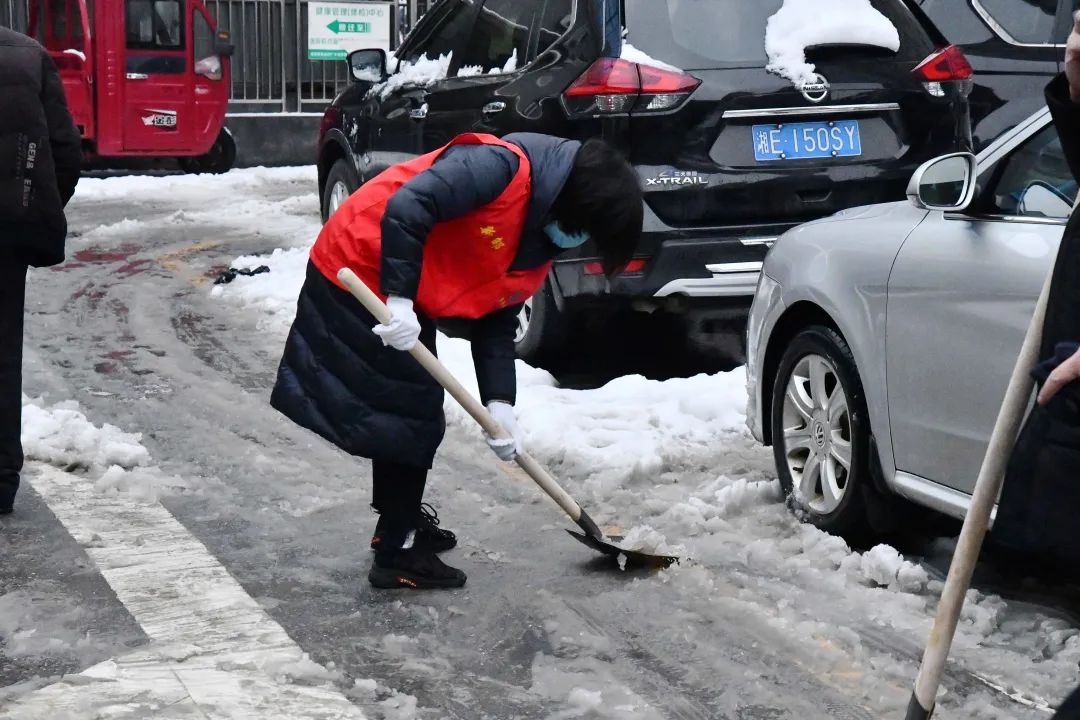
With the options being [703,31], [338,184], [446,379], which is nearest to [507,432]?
[446,379]

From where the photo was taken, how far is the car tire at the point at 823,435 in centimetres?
468

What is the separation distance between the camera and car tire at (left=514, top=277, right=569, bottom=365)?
21.9 ft

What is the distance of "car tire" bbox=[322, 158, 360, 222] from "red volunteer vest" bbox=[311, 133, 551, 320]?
4.71 meters

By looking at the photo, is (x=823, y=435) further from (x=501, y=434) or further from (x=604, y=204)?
(x=604, y=204)

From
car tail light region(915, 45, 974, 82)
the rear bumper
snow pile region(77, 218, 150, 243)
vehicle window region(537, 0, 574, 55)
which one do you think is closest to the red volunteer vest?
the rear bumper

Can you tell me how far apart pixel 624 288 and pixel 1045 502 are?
12.6ft

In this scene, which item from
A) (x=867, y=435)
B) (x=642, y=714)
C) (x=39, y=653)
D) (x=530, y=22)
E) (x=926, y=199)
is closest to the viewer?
(x=642, y=714)

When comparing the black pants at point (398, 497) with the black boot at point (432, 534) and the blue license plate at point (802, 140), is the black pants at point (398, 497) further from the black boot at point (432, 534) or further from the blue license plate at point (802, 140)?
the blue license plate at point (802, 140)

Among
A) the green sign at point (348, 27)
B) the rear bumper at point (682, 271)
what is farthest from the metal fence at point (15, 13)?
the rear bumper at point (682, 271)

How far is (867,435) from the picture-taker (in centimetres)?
466

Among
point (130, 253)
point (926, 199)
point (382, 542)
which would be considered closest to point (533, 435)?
point (382, 542)

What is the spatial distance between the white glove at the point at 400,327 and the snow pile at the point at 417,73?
157 inches

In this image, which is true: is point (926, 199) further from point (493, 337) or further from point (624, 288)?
point (624, 288)

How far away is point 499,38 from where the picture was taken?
24.3ft
